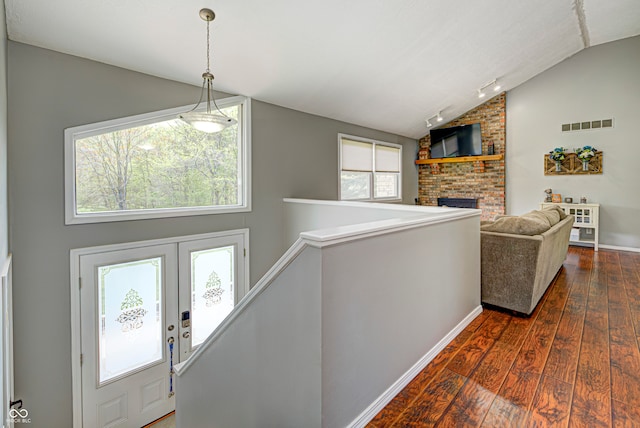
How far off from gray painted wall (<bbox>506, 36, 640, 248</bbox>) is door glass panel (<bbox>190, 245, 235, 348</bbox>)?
5.94 meters

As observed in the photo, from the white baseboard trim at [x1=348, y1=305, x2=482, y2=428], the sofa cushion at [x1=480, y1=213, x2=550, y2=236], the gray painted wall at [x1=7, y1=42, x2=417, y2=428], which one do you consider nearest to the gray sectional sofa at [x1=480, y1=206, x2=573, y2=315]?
the sofa cushion at [x1=480, y1=213, x2=550, y2=236]

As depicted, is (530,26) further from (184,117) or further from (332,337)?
(332,337)

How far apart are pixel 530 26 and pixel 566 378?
14.9 ft

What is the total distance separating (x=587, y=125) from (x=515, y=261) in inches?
188

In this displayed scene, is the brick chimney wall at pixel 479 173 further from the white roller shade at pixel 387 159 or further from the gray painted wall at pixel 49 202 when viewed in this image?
the gray painted wall at pixel 49 202

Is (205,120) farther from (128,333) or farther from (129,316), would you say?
(128,333)

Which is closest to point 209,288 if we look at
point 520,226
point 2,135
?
point 2,135

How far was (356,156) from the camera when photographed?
5773mm

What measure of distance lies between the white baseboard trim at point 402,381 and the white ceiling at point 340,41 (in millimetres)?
3031

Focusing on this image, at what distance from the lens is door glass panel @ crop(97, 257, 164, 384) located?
3139 mm

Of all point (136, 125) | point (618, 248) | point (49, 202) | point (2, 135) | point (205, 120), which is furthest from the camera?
point (618, 248)

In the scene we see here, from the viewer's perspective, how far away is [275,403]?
156 centimetres

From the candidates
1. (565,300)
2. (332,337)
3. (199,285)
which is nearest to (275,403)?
(332,337)

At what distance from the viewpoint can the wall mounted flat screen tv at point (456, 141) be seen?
665 centimetres
